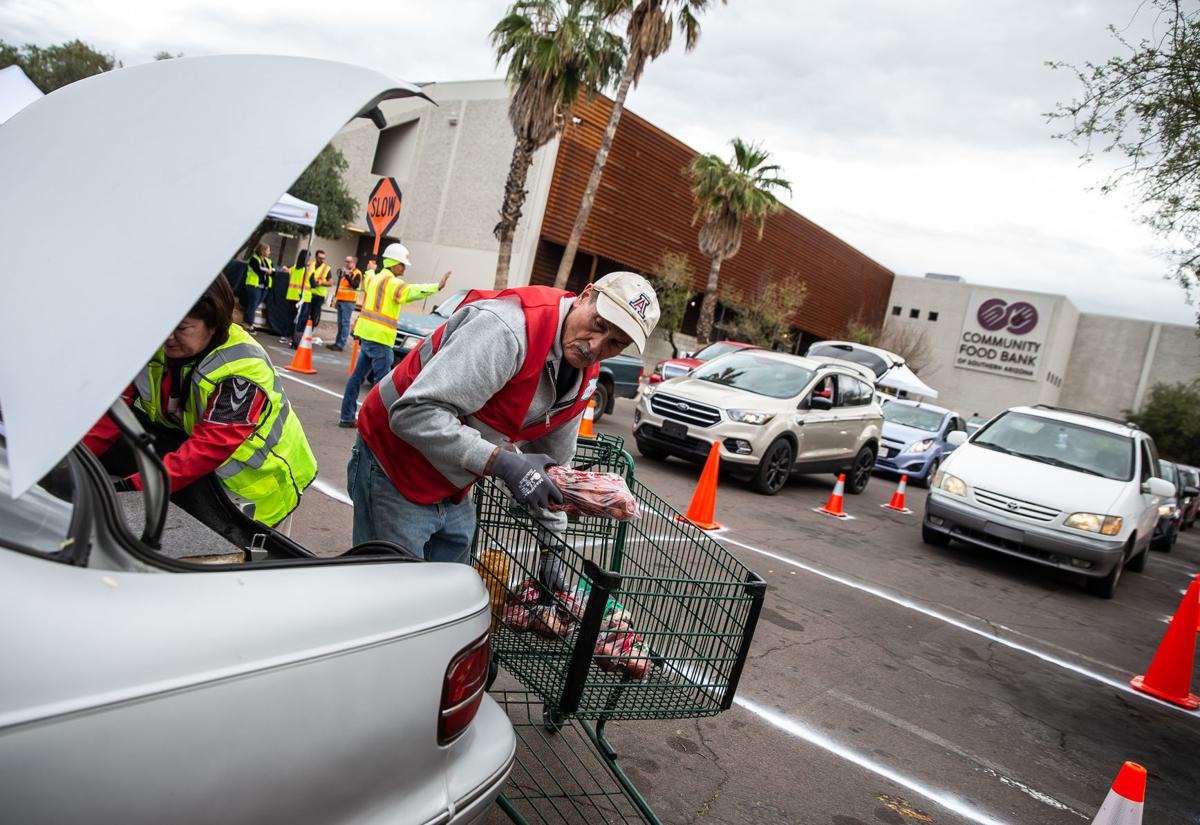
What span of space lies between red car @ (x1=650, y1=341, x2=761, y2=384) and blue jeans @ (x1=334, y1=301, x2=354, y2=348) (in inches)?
259

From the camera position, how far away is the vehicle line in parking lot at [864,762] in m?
3.86

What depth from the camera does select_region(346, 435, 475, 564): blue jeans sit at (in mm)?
2744

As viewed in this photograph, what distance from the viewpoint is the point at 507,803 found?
2934 mm

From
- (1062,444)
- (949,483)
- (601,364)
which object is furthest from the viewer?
(601,364)

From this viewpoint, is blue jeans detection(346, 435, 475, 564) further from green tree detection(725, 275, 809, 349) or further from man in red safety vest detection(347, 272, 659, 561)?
green tree detection(725, 275, 809, 349)

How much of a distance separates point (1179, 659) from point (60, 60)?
177 feet

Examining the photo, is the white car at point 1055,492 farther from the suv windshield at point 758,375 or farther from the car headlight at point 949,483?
the suv windshield at point 758,375

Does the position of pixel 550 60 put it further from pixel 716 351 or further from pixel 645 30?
pixel 716 351

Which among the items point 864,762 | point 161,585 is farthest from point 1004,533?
point 161,585

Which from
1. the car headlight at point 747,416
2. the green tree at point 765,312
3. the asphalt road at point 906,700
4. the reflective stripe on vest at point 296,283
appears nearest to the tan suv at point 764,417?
the car headlight at point 747,416

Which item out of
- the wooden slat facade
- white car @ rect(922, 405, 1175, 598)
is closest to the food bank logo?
the wooden slat facade

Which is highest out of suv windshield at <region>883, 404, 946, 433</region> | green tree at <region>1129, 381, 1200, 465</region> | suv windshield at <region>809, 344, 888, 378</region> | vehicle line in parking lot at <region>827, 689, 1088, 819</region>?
green tree at <region>1129, 381, 1200, 465</region>

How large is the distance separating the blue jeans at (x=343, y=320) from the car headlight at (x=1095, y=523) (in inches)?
510

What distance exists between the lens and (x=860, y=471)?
13078 millimetres
